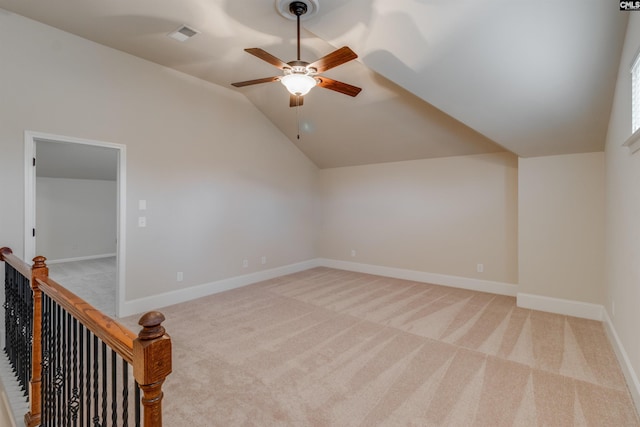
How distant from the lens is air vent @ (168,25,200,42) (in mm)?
2982

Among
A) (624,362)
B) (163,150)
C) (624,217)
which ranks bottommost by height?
(624,362)

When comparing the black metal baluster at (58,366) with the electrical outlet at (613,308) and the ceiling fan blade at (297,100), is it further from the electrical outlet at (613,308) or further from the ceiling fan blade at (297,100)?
the electrical outlet at (613,308)

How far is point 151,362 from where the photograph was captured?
863mm

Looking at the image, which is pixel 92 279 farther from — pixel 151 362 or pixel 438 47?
pixel 438 47

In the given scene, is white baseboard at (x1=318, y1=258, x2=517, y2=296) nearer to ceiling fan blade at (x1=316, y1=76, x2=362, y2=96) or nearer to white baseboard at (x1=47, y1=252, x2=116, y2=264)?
ceiling fan blade at (x1=316, y1=76, x2=362, y2=96)

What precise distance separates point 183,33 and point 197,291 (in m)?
3.25

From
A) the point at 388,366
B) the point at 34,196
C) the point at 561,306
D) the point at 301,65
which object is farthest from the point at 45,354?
the point at 561,306

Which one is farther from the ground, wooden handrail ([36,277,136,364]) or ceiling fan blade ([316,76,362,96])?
ceiling fan blade ([316,76,362,96])

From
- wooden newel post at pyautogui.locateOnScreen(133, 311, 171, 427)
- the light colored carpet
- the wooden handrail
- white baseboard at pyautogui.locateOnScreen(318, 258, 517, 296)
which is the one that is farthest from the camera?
white baseboard at pyautogui.locateOnScreen(318, 258, 517, 296)

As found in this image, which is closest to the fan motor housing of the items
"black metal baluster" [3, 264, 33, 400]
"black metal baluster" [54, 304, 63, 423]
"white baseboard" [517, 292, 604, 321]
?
"black metal baluster" [54, 304, 63, 423]

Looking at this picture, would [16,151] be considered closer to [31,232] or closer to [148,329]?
[31,232]

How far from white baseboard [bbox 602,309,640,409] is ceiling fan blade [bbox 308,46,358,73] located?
2.93m

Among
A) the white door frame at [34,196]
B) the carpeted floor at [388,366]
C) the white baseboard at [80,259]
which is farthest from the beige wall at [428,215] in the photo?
the white baseboard at [80,259]

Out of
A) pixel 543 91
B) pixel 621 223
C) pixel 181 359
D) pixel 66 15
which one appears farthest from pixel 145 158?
pixel 621 223
